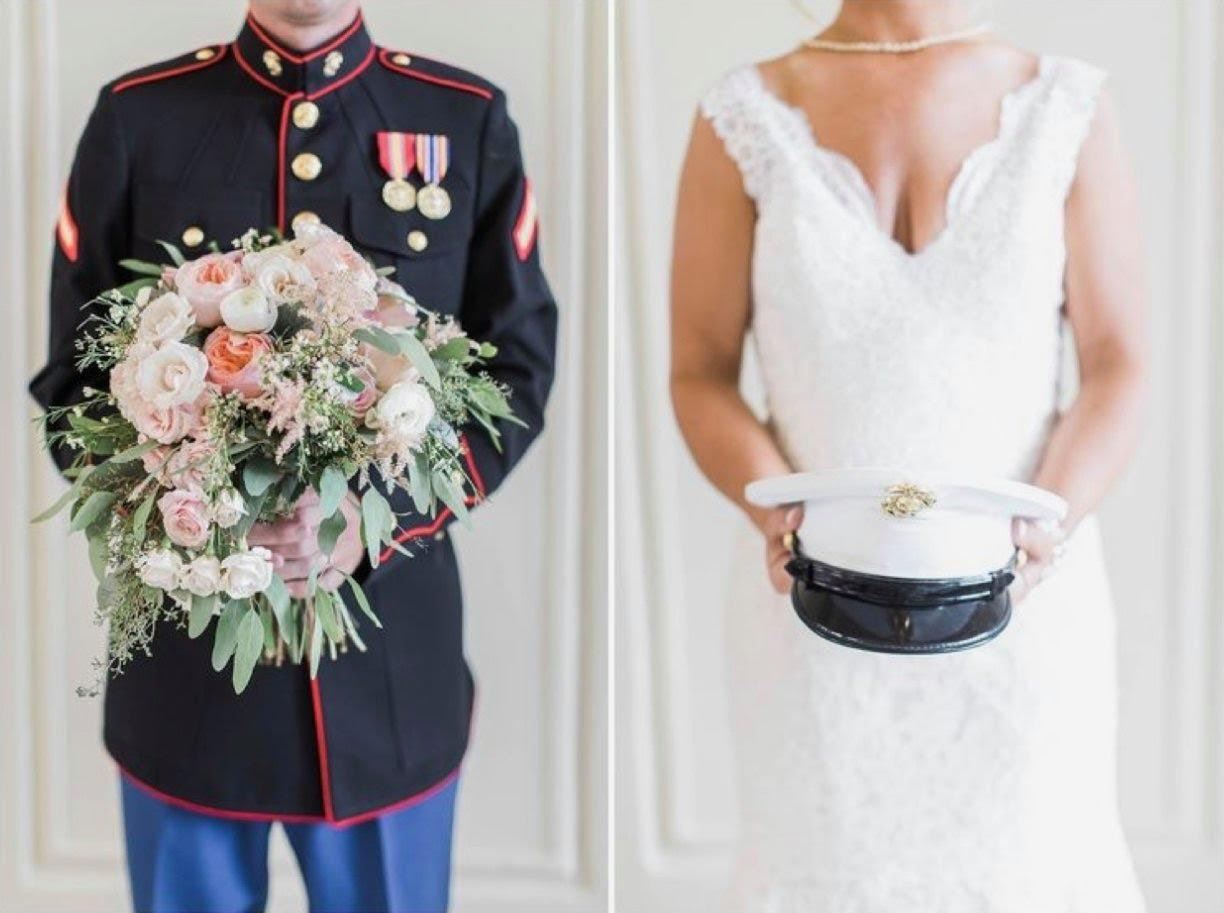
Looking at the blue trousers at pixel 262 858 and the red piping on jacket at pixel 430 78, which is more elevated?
the red piping on jacket at pixel 430 78

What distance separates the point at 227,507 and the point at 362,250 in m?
0.34

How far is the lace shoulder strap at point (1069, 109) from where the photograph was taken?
48.8 inches

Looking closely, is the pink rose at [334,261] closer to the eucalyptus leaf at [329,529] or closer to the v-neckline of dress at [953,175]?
the eucalyptus leaf at [329,529]

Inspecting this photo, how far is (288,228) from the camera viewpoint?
50.2 inches

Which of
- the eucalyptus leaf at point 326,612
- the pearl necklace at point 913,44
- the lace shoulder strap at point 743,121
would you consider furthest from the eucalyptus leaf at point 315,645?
the pearl necklace at point 913,44

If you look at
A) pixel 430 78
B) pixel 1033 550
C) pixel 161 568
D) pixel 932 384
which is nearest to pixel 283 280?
pixel 161 568

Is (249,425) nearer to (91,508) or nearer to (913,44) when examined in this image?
(91,508)

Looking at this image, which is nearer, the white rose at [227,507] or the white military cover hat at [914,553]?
the white rose at [227,507]

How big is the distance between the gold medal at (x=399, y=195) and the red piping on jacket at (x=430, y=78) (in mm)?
118

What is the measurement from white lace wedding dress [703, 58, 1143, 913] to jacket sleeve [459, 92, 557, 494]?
211 millimetres

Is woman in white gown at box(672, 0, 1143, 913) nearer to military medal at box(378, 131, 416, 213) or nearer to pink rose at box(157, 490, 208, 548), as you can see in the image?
military medal at box(378, 131, 416, 213)

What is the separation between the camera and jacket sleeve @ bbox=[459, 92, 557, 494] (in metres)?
1.32

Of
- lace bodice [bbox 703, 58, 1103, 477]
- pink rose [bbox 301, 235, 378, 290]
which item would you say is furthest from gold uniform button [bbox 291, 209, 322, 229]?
lace bodice [bbox 703, 58, 1103, 477]

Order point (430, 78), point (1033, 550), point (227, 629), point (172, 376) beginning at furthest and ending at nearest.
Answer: point (430, 78) → point (1033, 550) → point (227, 629) → point (172, 376)
